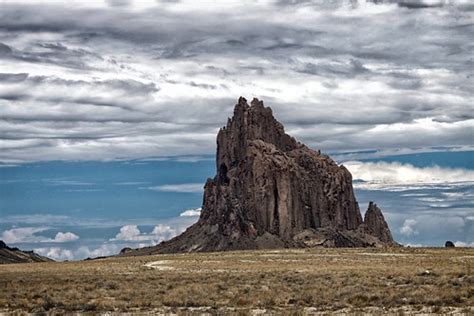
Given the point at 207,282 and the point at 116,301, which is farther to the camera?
the point at 207,282

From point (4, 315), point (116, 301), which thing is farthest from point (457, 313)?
point (4, 315)

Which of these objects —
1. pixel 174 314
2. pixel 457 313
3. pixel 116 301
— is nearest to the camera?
pixel 457 313

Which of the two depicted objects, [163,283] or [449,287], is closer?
[449,287]

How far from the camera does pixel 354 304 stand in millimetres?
37562

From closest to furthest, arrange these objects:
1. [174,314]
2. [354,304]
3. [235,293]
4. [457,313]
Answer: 1. [457,313]
2. [174,314]
3. [354,304]
4. [235,293]

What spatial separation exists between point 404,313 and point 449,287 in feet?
32.4

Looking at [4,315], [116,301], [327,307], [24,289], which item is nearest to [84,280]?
[24,289]

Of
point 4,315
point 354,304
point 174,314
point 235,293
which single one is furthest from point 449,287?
point 4,315

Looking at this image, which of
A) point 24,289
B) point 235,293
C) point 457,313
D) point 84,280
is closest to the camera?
point 457,313

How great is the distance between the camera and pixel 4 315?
117 feet

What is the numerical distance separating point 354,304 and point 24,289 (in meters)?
22.1

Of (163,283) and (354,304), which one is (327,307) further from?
(163,283)

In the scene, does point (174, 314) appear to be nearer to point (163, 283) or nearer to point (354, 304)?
point (354, 304)

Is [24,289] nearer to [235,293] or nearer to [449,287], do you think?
Result: [235,293]
